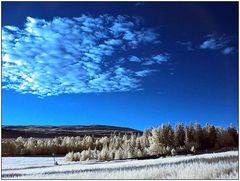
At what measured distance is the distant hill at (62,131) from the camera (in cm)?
696

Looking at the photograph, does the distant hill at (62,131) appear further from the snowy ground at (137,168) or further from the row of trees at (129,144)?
the snowy ground at (137,168)

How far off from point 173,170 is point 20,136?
2.92 meters

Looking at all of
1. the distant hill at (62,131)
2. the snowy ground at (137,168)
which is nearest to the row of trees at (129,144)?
the distant hill at (62,131)

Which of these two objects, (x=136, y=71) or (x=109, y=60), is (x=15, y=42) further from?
(x=136, y=71)

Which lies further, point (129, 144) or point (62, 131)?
point (129, 144)

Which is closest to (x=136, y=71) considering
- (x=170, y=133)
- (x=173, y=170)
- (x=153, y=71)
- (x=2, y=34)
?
(x=153, y=71)

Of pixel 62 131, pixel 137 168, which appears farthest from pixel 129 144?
pixel 62 131

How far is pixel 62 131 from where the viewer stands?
7215 millimetres

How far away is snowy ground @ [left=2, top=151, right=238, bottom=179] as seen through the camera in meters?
6.21

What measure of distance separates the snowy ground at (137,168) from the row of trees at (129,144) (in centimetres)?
25

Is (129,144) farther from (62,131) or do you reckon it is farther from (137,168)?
(62,131)

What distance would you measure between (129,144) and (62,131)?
1.40m

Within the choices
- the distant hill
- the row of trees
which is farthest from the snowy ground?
the distant hill

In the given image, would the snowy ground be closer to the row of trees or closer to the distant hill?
the row of trees
